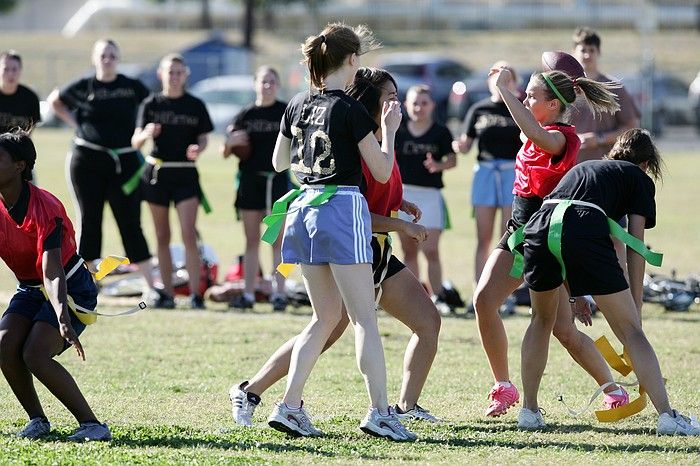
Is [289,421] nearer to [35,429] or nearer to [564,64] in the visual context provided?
[35,429]

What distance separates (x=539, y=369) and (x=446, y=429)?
23.2 inches

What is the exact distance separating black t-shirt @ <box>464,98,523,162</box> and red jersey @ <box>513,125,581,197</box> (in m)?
4.26

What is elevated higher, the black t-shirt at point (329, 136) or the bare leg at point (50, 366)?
the black t-shirt at point (329, 136)

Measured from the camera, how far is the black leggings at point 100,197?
1132 centimetres

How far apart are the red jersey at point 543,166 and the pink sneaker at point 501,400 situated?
3.55 feet

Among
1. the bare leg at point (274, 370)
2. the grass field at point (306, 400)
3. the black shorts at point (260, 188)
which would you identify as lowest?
the grass field at point (306, 400)

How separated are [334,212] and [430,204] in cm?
535

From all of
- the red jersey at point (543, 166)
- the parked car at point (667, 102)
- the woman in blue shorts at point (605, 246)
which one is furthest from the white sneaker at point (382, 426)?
the parked car at point (667, 102)

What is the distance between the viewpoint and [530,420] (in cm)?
642

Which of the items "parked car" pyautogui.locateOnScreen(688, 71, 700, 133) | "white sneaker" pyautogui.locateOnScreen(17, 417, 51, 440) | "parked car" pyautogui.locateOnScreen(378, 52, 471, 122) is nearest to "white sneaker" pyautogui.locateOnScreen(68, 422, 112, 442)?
"white sneaker" pyautogui.locateOnScreen(17, 417, 51, 440)

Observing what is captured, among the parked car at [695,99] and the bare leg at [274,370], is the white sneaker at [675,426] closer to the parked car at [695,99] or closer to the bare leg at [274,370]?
the bare leg at [274,370]

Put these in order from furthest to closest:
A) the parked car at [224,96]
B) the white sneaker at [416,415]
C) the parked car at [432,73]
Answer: the parked car at [432,73] < the parked car at [224,96] < the white sneaker at [416,415]

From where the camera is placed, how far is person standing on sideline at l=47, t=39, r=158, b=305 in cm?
1130

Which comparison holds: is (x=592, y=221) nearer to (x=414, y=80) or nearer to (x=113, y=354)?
(x=113, y=354)
